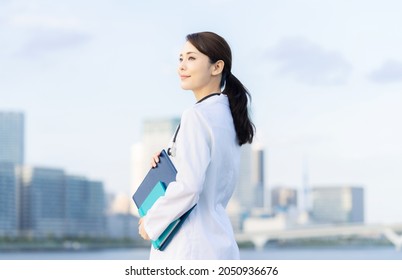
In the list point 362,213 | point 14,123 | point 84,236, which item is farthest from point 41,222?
point 362,213

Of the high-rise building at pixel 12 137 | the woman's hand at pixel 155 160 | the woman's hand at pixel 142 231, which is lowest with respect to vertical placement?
the woman's hand at pixel 142 231

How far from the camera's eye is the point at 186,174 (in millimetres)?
1750

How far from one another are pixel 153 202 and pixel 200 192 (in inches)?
5.3

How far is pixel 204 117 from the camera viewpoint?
70.6 inches

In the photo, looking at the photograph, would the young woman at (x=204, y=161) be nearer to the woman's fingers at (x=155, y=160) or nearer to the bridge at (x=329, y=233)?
the woman's fingers at (x=155, y=160)

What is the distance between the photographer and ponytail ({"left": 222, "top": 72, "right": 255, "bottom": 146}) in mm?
1885

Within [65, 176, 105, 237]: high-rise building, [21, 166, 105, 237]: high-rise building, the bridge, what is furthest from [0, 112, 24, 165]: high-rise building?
the bridge

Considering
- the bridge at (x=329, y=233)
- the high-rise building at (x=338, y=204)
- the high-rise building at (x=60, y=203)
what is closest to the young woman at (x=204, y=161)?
the bridge at (x=329, y=233)

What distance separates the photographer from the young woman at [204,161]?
176 cm

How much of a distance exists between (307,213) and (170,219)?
214ft

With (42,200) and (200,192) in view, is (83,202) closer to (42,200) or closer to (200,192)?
(42,200)
